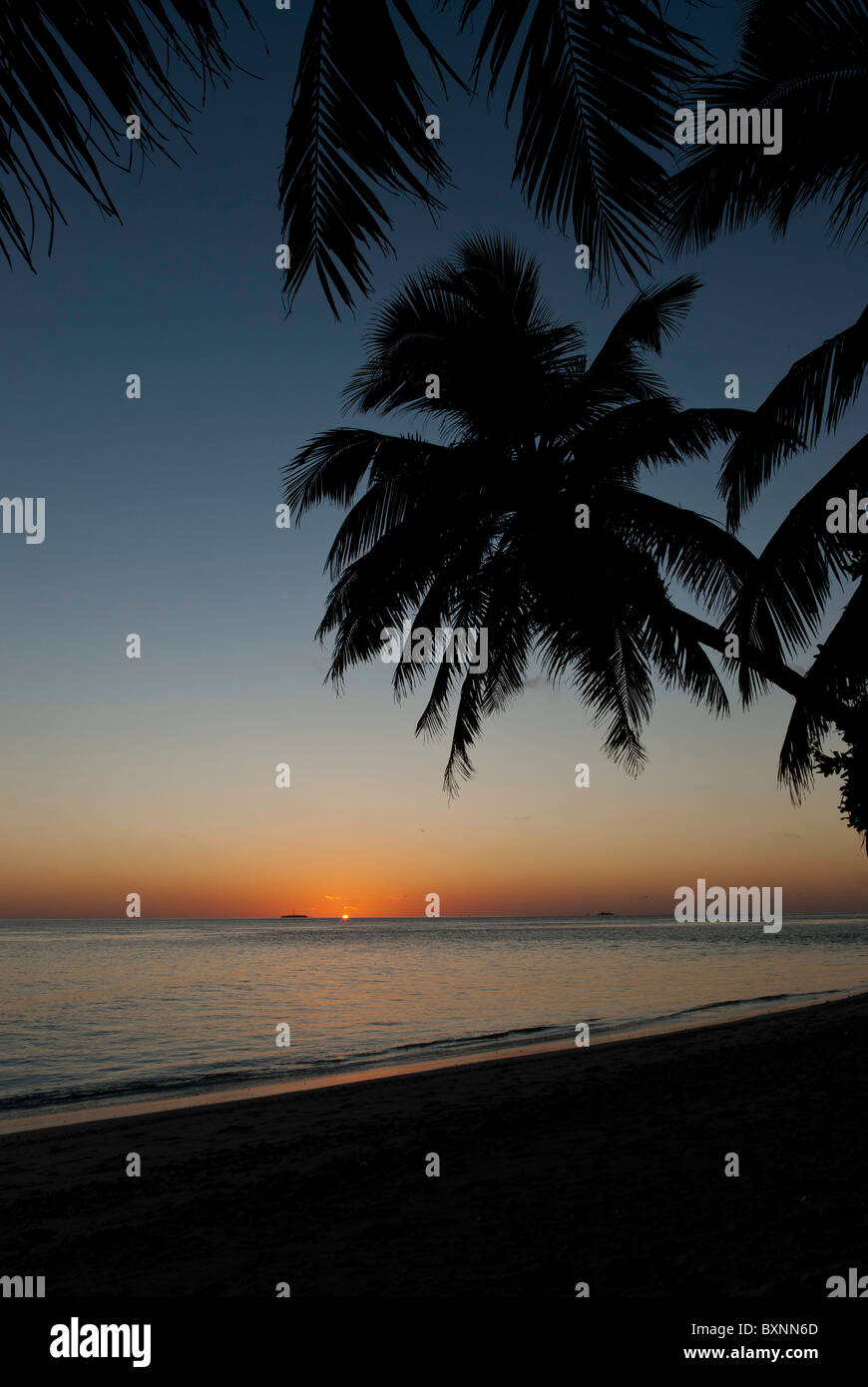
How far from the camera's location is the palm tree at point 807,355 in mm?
6434

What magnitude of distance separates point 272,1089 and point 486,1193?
347 inches

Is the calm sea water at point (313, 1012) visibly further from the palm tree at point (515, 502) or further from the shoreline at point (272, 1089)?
the palm tree at point (515, 502)

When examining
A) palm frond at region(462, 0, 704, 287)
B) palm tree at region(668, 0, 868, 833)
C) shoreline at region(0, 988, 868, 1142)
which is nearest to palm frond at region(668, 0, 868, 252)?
palm tree at region(668, 0, 868, 833)

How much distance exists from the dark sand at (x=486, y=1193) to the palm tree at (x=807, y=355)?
3.19 m

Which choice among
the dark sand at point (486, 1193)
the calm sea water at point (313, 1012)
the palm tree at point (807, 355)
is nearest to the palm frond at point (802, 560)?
the palm tree at point (807, 355)

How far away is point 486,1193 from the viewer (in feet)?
19.6

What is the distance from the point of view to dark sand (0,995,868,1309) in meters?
4.55

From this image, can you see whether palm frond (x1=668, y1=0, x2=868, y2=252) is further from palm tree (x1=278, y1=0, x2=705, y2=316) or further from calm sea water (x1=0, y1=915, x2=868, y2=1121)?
calm sea water (x1=0, y1=915, x2=868, y2=1121)

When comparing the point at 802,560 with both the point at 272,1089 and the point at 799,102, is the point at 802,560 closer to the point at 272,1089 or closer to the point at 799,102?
the point at 799,102

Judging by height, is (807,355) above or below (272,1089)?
above

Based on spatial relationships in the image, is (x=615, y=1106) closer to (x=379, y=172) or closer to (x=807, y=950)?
(x=379, y=172)

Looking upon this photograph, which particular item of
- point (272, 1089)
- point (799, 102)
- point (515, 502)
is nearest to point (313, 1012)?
point (272, 1089)

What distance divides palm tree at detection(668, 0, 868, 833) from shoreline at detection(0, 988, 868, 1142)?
884cm

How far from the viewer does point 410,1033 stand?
20172 mm
